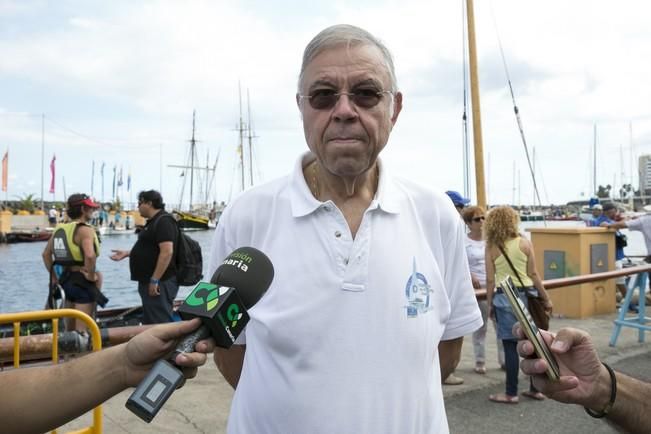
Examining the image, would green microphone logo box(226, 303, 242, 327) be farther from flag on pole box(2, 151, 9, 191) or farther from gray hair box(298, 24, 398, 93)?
flag on pole box(2, 151, 9, 191)

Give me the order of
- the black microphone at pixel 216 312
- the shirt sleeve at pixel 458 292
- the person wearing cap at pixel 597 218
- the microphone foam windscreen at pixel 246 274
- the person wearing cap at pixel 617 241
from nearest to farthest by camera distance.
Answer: the black microphone at pixel 216 312 → the microphone foam windscreen at pixel 246 274 → the shirt sleeve at pixel 458 292 → the person wearing cap at pixel 617 241 → the person wearing cap at pixel 597 218

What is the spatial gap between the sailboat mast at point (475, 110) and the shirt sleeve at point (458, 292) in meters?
5.99

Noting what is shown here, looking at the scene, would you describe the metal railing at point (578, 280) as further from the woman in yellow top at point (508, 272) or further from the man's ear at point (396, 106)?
the man's ear at point (396, 106)

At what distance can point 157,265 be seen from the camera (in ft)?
19.7

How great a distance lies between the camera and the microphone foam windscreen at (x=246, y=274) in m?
1.34

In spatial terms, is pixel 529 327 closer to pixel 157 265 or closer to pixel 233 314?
pixel 233 314

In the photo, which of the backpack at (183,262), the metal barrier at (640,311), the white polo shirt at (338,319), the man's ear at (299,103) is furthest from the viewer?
the metal barrier at (640,311)

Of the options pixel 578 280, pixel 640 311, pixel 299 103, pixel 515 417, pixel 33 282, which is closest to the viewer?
pixel 299 103

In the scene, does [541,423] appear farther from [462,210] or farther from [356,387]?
[356,387]

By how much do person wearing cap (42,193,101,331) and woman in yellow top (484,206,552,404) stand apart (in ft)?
14.3

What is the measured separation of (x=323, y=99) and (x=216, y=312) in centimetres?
86

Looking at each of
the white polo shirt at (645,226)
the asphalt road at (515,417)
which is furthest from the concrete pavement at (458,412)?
the white polo shirt at (645,226)

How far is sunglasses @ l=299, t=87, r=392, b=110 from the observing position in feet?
5.78

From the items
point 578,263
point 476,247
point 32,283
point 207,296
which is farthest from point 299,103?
point 32,283
